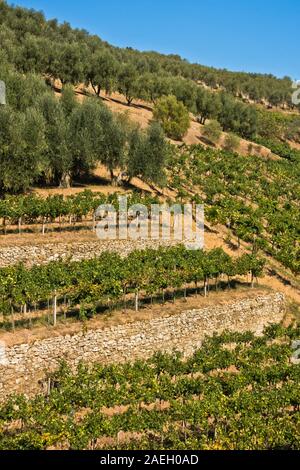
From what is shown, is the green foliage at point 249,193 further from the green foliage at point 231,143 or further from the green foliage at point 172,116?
the green foliage at point 172,116

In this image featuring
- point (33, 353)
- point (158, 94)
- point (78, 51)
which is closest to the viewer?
point (33, 353)

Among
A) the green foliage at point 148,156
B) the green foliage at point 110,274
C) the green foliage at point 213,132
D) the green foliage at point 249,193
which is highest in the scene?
the green foliage at point 213,132

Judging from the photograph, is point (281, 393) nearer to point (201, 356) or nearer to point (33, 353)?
point (201, 356)

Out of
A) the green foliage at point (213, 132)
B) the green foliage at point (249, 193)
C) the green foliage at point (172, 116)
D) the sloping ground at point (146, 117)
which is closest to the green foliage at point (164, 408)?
the green foliage at point (249, 193)

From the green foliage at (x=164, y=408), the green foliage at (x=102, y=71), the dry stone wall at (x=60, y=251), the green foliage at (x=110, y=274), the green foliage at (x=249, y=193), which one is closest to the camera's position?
the green foliage at (x=164, y=408)

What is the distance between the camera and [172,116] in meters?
69.7

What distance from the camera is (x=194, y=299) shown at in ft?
94.7

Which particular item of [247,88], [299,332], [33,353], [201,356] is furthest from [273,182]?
[247,88]

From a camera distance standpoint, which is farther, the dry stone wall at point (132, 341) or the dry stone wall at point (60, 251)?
the dry stone wall at point (60, 251)

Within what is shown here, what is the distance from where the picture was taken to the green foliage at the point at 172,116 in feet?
224

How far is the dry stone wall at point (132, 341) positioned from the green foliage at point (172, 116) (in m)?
41.4

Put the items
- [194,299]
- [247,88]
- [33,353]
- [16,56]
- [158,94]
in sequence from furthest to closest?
[247,88], [158,94], [16,56], [194,299], [33,353]

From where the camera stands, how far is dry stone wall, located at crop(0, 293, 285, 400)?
2009 cm
